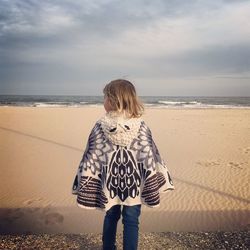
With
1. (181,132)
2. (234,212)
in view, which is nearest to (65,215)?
(234,212)

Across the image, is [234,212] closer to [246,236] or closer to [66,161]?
[246,236]

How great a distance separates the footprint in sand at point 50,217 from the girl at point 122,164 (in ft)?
8.45

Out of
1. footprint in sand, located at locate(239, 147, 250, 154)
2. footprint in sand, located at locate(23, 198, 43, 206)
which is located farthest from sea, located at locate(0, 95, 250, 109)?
footprint in sand, located at locate(23, 198, 43, 206)

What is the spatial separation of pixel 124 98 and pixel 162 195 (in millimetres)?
4357

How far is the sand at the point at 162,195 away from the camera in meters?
5.66

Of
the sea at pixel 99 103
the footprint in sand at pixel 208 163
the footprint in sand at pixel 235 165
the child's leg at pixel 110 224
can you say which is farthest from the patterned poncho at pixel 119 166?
the sea at pixel 99 103

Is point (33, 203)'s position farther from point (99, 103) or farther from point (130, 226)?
point (99, 103)

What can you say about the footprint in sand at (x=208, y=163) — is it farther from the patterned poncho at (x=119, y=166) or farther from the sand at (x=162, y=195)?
the patterned poncho at (x=119, y=166)

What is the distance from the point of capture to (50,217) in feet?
19.3

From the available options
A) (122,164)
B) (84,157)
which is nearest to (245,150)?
(122,164)

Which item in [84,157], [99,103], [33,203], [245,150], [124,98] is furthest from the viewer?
[99,103]

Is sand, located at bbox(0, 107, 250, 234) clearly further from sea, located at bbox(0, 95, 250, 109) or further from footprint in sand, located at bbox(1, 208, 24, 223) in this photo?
sea, located at bbox(0, 95, 250, 109)

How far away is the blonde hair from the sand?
2.84 metres

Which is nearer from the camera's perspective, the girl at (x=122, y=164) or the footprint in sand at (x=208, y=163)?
the girl at (x=122, y=164)
